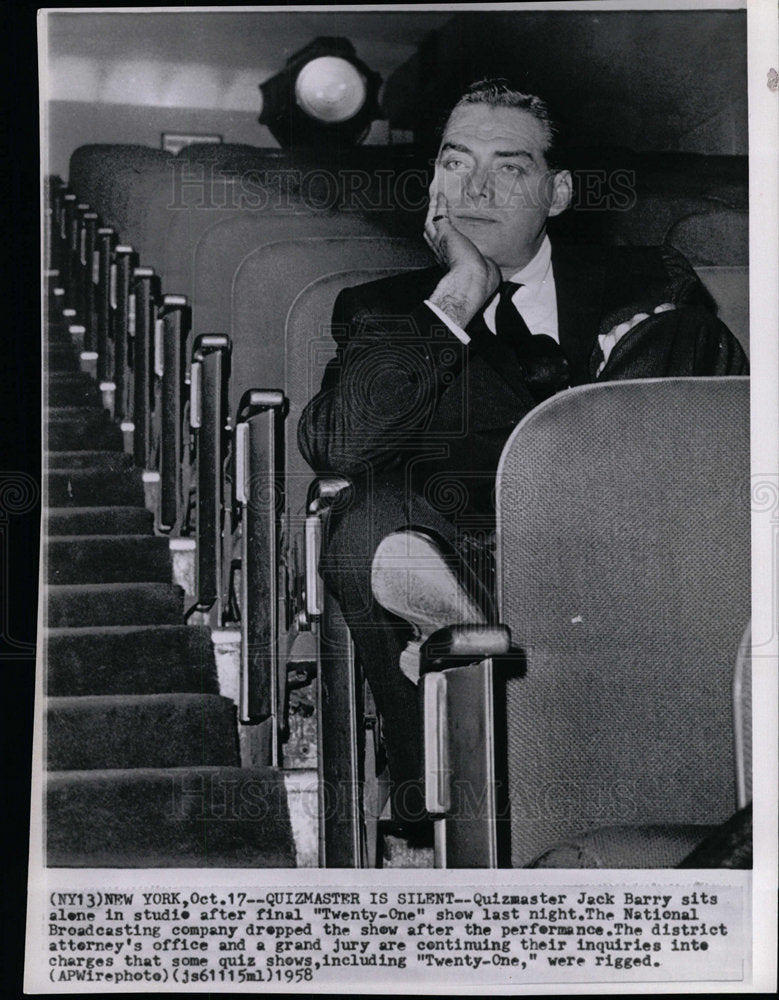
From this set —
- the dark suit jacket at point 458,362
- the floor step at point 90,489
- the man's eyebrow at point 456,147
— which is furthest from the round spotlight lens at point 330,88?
the floor step at point 90,489

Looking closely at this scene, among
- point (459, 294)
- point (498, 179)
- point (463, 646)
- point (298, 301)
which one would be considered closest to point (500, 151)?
point (498, 179)

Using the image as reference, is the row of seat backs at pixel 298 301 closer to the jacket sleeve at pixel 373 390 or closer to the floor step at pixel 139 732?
the jacket sleeve at pixel 373 390

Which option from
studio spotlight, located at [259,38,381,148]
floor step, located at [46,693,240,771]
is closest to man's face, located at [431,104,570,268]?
studio spotlight, located at [259,38,381,148]

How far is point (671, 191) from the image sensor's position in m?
1.32

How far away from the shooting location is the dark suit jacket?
1.28 meters

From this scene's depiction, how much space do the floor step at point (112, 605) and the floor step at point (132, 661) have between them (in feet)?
0.04

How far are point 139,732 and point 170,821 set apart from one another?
0.12 meters

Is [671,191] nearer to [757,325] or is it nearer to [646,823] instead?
[757,325]

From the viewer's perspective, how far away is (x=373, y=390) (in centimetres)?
129

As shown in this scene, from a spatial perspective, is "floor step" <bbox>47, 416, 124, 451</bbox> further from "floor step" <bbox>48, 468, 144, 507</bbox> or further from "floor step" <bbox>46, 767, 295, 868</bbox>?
"floor step" <bbox>46, 767, 295, 868</bbox>

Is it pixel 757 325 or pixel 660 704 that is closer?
pixel 660 704

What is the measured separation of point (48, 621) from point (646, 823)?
812 mm

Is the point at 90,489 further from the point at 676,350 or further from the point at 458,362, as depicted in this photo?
the point at 676,350

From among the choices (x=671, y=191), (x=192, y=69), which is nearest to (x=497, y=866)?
(x=671, y=191)
